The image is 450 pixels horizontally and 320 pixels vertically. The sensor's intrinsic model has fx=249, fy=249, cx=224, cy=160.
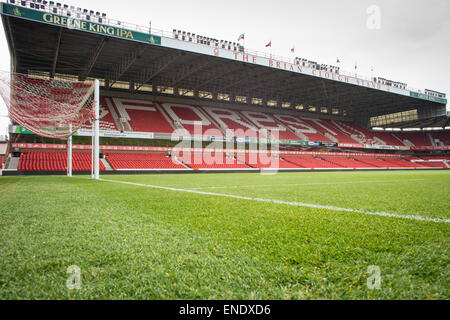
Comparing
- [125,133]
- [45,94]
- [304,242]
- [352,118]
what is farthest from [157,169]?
[352,118]

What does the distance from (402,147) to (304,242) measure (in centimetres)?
4887

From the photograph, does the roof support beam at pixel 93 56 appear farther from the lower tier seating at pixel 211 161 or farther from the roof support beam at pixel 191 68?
the lower tier seating at pixel 211 161

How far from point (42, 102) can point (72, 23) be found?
7290 mm

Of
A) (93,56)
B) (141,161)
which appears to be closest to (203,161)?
(141,161)

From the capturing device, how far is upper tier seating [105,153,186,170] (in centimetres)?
2122

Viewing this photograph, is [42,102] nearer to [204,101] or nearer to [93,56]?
[93,56]

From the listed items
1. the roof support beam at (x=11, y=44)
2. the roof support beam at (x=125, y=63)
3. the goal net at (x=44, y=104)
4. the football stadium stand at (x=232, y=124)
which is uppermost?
the roof support beam at (x=125, y=63)

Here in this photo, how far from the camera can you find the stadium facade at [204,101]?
1809cm

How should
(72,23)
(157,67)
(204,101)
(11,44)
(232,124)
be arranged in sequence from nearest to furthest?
(72,23) < (11,44) < (157,67) < (232,124) < (204,101)

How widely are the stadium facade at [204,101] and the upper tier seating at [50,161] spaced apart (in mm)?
116

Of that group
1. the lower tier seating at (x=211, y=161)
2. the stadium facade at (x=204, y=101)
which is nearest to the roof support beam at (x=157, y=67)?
the stadium facade at (x=204, y=101)

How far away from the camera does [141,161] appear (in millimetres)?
22984

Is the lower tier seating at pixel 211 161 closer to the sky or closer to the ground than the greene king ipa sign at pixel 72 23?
closer to the ground

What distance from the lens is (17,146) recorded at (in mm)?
19875
